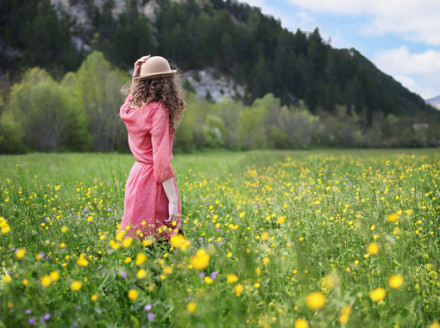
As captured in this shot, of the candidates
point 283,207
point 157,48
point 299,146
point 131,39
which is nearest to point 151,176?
point 283,207

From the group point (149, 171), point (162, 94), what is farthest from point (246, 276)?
point (162, 94)

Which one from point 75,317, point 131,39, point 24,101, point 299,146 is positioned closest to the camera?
point 75,317

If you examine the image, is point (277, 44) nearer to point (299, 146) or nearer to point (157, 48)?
point (157, 48)

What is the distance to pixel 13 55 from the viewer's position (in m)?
91.3

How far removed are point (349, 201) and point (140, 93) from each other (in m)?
2.87

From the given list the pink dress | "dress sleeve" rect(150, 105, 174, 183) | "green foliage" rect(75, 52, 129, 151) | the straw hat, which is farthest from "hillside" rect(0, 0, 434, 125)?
"dress sleeve" rect(150, 105, 174, 183)

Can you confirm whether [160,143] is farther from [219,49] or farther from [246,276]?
[219,49]

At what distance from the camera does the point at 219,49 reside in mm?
128375

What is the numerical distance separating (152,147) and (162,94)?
0.49 metres

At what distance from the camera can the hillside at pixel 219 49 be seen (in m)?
96.8

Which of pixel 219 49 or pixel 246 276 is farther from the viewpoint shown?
pixel 219 49

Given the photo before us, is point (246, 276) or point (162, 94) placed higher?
point (162, 94)

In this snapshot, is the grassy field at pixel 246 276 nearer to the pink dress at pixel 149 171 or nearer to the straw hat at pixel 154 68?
the pink dress at pixel 149 171

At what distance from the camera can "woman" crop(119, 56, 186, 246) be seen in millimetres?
2875
